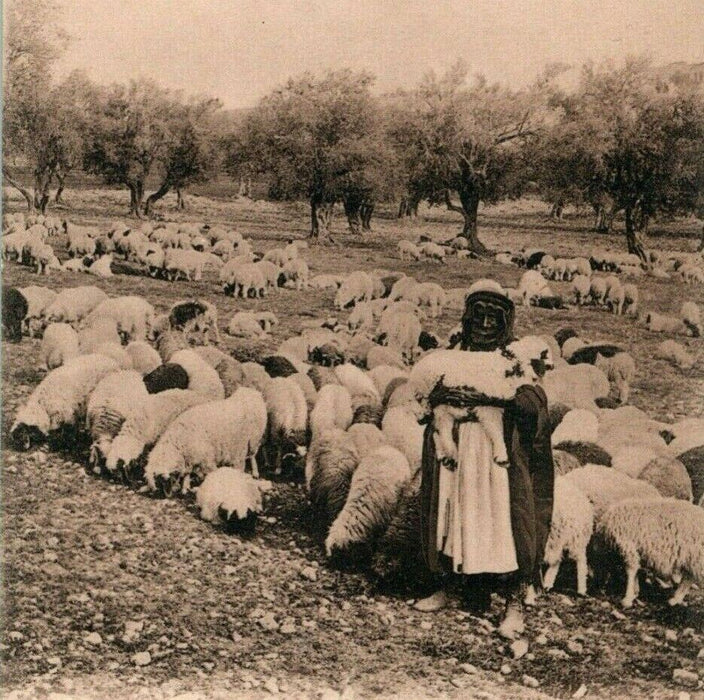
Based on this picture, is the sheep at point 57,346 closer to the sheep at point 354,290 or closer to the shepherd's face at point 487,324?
the sheep at point 354,290

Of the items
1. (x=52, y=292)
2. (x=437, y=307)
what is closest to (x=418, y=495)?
(x=437, y=307)

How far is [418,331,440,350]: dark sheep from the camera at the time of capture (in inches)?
200

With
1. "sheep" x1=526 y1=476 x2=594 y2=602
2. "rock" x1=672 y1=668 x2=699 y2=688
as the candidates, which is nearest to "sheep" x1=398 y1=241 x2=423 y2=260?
"sheep" x1=526 y1=476 x2=594 y2=602

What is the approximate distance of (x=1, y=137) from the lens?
4.67m

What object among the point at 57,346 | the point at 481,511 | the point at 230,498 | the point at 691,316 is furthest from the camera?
the point at 57,346

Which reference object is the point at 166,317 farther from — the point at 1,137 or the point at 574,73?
the point at 574,73

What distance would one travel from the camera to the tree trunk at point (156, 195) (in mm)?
5688

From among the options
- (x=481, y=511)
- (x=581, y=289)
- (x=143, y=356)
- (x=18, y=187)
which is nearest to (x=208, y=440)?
(x=143, y=356)

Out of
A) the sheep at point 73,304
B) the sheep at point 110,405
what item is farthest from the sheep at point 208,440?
the sheep at point 73,304

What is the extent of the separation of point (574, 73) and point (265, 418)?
3.06m

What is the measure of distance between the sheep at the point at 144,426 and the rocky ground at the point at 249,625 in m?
0.22

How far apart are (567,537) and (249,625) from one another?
182 cm

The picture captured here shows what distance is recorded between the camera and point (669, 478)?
14.6 feet

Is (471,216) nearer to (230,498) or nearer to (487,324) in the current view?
(487,324)
